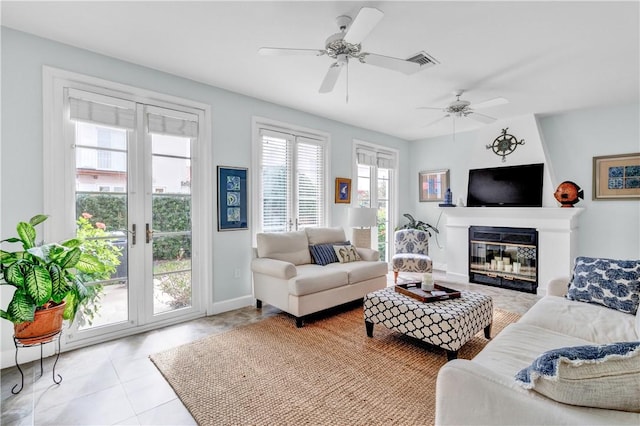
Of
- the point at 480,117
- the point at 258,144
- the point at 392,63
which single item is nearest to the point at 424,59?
the point at 392,63

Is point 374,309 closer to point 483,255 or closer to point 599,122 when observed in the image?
point 483,255

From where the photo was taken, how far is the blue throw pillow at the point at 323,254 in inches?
159

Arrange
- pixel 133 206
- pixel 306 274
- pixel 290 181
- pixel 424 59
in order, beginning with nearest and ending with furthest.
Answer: pixel 424 59 → pixel 133 206 → pixel 306 274 → pixel 290 181

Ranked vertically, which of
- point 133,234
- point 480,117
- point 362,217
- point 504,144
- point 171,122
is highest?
point 480,117

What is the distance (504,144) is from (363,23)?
4199 millimetres

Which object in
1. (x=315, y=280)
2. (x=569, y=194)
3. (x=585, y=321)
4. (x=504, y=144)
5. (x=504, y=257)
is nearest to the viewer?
(x=585, y=321)

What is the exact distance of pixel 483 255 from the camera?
16.9 ft

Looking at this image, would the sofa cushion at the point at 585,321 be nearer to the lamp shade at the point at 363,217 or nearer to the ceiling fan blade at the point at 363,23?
the ceiling fan blade at the point at 363,23

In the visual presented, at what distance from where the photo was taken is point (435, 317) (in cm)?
243

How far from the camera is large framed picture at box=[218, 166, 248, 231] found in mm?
3697

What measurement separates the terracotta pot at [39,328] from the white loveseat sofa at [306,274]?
185 centimetres

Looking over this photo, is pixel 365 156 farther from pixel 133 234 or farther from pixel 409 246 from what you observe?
pixel 133 234

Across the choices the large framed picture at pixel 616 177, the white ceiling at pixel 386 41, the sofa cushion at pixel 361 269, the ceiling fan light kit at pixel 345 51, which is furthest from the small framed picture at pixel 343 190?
the large framed picture at pixel 616 177

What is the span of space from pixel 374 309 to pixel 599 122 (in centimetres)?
444
